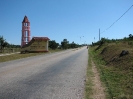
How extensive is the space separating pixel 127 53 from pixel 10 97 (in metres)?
12.5

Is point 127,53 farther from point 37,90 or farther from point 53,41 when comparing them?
point 53,41

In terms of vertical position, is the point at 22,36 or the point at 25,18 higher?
the point at 25,18

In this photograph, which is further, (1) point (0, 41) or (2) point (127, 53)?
(1) point (0, 41)

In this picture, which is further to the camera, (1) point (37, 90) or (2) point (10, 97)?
(1) point (37, 90)

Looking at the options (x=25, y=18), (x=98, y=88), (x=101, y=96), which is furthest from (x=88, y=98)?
(x=25, y=18)

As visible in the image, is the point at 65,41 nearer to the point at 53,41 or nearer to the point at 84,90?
the point at 53,41

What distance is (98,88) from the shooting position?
7.40 meters

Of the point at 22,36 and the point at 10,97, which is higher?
the point at 22,36

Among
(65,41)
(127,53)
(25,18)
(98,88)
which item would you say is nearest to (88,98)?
(98,88)

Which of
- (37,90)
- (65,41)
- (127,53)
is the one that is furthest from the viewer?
(65,41)

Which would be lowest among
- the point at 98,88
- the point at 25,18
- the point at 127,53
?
the point at 98,88

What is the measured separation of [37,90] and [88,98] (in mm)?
1966

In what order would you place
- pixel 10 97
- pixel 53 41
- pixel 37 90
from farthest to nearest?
pixel 53 41 < pixel 37 90 < pixel 10 97

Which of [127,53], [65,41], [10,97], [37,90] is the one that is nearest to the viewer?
[10,97]
